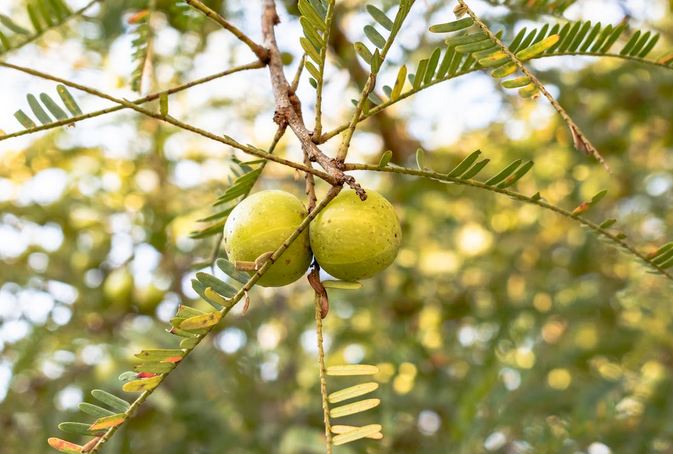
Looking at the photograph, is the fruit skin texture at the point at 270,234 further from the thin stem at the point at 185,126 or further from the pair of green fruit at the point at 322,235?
the thin stem at the point at 185,126

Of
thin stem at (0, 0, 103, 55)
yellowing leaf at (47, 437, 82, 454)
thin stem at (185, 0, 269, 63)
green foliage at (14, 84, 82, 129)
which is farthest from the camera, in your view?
thin stem at (0, 0, 103, 55)

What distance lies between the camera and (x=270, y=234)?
110cm

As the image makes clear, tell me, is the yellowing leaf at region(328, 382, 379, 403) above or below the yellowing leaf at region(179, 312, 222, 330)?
below

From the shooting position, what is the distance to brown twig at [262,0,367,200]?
1.00 meters

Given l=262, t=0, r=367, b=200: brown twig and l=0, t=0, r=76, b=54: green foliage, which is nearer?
l=262, t=0, r=367, b=200: brown twig

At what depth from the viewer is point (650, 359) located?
322cm

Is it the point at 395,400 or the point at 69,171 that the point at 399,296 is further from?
the point at 69,171

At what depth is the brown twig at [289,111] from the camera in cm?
100

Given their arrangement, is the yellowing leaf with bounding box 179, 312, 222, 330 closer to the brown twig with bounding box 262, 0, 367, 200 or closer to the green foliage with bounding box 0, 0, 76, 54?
the brown twig with bounding box 262, 0, 367, 200

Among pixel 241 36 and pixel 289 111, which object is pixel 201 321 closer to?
pixel 289 111

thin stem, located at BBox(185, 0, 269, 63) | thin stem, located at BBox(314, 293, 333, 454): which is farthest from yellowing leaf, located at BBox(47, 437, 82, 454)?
thin stem, located at BBox(185, 0, 269, 63)

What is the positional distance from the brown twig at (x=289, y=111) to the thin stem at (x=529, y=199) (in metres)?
0.04

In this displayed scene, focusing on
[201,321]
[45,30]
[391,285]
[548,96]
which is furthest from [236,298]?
[391,285]

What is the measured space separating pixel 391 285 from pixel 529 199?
2072 mm
